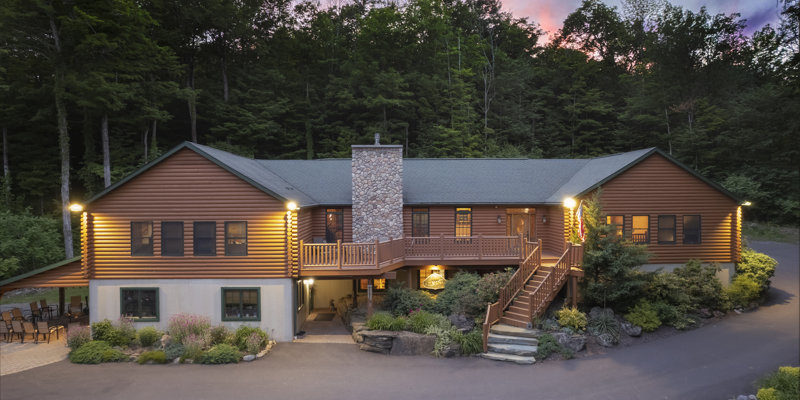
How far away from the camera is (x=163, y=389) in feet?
37.9

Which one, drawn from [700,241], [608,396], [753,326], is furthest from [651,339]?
[700,241]

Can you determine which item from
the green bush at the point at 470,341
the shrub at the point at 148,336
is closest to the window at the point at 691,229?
the green bush at the point at 470,341

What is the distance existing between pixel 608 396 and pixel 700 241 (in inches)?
457

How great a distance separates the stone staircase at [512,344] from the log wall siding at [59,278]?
15.3m

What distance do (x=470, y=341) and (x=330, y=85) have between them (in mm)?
29738

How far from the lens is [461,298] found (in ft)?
52.9

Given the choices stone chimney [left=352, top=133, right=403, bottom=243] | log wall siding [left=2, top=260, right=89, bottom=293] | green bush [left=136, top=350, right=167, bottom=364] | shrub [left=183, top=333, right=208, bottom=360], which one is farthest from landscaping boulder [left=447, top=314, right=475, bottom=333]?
log wall siding [left=2, top=260, right=89, bottom=293]

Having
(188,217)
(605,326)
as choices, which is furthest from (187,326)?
(605,326)

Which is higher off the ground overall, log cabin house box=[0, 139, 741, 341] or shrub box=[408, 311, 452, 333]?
log cabin house box=[0, 139, 741, 341]

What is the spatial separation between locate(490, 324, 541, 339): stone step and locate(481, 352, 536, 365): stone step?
3.30 ft

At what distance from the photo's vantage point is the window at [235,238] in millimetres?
15859

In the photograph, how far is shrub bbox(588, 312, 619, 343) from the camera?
47.4 feet

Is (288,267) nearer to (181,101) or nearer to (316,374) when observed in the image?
(316,374)

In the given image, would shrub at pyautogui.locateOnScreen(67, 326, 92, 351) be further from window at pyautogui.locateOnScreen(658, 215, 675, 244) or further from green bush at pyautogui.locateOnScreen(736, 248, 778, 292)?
green bush at pyautogui.locateOnScreen(736, 248, 778, 292)
